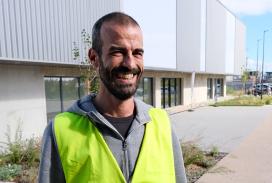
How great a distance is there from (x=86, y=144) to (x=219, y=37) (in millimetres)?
29873

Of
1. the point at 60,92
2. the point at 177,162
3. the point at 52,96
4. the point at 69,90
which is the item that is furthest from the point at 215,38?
the point at 177,162

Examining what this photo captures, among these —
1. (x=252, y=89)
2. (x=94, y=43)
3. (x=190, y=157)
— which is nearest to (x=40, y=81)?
(x=190, y=157)

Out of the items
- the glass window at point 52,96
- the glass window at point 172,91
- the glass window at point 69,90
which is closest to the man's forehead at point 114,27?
the glass window at point 52,96

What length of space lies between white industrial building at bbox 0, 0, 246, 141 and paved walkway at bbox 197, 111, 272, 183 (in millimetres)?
5133

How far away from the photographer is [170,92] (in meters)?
22.7

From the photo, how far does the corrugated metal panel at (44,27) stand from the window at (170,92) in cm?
1127

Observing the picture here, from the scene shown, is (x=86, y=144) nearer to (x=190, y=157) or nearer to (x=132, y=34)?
(x=132, y=34)

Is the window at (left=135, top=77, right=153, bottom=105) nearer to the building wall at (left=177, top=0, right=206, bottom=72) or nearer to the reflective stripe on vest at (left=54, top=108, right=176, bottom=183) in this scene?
the building wall at (left=177, top=0, right=206, bottom=72)

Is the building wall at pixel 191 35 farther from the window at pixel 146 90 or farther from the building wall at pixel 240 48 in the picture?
the building wall at pixel 240 48

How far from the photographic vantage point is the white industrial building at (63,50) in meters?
8.18

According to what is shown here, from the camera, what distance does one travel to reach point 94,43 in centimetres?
163

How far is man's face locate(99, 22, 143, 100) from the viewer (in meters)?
1.57

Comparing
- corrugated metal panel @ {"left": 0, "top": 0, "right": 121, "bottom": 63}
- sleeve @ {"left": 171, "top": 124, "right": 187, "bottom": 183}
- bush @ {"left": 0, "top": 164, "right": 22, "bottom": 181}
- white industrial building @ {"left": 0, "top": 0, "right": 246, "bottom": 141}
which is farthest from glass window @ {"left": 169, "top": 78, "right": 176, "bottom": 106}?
sleeve @ {"left": 171, "top": 124, "right": 187, "bottom": 183}

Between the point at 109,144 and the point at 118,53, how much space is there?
1.43 ft
